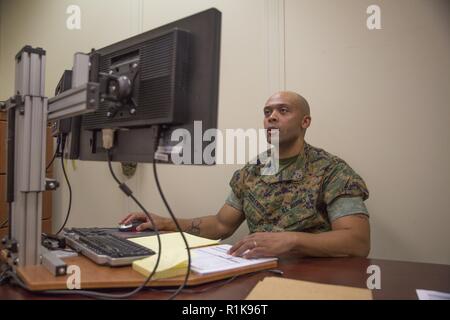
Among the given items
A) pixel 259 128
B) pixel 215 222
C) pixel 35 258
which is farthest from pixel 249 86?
pixel 35 258

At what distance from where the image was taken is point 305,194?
55.2 inches

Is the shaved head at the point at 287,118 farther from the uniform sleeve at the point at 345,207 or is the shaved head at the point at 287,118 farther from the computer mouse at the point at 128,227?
the computer mouse at the point at 128,227

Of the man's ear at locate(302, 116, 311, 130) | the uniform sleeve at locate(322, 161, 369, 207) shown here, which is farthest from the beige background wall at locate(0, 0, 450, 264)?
the uniform sleeve at locate(322, 161, 369, 207)

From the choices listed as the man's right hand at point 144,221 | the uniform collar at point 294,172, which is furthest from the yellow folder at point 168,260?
the uniform collar at point 294,172

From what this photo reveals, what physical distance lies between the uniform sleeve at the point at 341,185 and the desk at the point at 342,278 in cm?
38

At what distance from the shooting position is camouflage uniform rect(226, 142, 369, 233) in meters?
1.31

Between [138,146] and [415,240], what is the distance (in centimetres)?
148

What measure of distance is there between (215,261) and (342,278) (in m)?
0.30

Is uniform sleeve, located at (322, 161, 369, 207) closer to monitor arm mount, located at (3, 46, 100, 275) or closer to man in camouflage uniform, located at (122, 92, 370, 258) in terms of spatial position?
man in camouflage uniform, located at (122, 92, 370, 258)

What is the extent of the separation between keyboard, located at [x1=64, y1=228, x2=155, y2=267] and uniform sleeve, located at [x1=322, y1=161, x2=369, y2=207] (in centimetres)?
78

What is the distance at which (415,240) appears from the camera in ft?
5.35

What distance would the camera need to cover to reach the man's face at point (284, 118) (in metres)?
1.56

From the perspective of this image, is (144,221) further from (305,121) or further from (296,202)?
(305,121)

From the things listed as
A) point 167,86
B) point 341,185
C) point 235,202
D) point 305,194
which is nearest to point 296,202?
point 305,194
